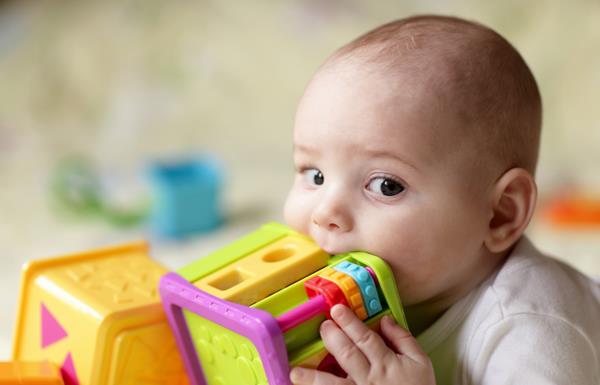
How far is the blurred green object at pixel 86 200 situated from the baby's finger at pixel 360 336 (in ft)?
3.68

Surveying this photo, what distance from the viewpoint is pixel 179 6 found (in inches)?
86.8

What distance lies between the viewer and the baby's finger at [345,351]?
2.35 feet

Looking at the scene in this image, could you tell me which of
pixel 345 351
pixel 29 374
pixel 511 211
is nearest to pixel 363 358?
pixel 345 351

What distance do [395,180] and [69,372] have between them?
0.37 m

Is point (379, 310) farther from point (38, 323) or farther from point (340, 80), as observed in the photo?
point (38, 323)

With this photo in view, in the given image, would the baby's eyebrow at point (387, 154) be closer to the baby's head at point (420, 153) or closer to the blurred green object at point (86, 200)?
the baby's head at point (420, 153)

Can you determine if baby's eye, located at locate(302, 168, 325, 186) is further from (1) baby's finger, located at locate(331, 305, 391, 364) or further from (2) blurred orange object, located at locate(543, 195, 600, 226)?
(2) blurred orange object, located at locate(543, 195, 600, 226)

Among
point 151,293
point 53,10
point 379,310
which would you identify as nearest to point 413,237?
point 379,310

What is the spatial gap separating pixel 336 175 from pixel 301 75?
1.33 meters

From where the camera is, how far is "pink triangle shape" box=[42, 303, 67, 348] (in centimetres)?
87

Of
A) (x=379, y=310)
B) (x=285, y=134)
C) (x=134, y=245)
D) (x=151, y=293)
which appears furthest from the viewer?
(x=285, y=134)

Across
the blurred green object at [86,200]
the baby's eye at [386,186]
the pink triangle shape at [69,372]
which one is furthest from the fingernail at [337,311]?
the blurred green object at [86,200]

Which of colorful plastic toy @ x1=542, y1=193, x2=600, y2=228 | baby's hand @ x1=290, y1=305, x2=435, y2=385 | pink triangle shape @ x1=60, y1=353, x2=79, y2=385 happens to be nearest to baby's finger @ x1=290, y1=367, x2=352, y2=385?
baby's hand @ x1=290, y1=305, x2=435, y2=385

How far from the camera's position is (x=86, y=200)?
1820mm
